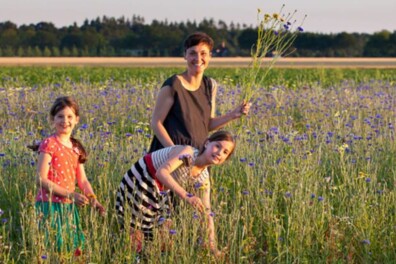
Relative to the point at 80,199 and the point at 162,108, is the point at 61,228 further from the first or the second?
the point at 162,108

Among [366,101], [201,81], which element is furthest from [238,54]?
[201,81]

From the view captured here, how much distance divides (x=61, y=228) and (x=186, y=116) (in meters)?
1.38

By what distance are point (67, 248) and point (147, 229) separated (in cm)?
52

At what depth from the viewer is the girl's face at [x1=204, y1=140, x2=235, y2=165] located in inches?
165

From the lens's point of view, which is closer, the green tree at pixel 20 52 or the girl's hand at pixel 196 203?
the girl's hand at pixel 196 203

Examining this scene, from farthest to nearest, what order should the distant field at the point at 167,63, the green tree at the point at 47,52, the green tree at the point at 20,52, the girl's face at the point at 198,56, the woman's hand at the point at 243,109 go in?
the green tree at the point at 47,52 < the green tree at the point at 20,52 < the distant field at the point at 167,63 < the girl's face at the point at 198,56 < the woman's hand at the point at 243,109

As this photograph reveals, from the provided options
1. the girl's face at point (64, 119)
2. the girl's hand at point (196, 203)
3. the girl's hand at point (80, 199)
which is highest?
the girl's face at point (64, 119)

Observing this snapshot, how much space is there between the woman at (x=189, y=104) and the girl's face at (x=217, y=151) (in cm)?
69

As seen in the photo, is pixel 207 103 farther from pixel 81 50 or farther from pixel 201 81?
pixel 81 50

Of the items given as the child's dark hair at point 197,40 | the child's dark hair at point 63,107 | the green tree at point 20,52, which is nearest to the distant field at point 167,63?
the green tree at point 20,52

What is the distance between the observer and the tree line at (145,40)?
244 feet

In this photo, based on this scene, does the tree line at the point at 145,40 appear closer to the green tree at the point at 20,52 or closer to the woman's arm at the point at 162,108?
the green tree at the point at 20,52

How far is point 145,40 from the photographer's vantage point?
269 feet

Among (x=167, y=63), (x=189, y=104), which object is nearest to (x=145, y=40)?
(x=167, y=63)
